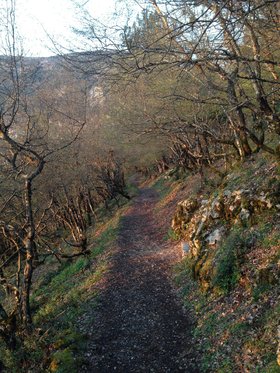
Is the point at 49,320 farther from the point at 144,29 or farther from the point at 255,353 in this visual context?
the point at 144,29

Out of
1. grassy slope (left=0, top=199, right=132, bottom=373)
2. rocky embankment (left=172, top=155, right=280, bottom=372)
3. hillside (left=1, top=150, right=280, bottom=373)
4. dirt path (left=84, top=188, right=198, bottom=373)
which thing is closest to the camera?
rocky embankment (left=172, top=155, right=280, bottom=372)

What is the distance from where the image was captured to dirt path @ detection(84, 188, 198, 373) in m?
6.45

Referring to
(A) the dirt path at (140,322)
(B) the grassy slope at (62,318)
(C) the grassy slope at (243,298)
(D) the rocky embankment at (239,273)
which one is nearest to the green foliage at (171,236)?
(A) the dirt path at (140,322)

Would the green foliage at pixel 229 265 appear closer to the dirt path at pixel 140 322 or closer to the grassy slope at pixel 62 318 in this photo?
the dirt path at pixel 140 322

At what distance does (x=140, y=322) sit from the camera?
7.89 metres

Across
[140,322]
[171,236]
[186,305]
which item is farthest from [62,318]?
[171,236]

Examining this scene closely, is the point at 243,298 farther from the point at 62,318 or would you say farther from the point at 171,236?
the point at 171,236

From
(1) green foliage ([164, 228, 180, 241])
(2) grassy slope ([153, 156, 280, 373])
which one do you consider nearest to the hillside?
(2) grassy slope ([153, 156, 280, 373])

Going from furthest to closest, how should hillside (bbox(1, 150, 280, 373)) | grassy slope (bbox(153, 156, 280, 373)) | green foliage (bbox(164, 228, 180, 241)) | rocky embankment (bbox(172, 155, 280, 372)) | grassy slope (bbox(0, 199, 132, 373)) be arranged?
green foliage (bbox(164, 228, 180, 241)), grassy slope (bbox(0, 199, 132, 373)), hillside (bbox(1, 150, 280, 373)), rocky embankment (bbox(172, 155, 280, 372)), grassy slope (bbox(153, 156, 280, 373))

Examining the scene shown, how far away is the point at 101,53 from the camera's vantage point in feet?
15.9

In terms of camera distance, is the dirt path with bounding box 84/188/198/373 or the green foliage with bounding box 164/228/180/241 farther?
the green foliage with bounding box 164/228/180/241

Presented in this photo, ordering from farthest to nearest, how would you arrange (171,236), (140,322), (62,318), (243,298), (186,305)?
(171,236) → (62,318) → (186,305) → (140,322) → (243,298)

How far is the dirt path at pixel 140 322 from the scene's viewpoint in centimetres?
645

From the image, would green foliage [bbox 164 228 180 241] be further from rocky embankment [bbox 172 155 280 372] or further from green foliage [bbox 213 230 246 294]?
green foliage [bbox 213 230 246 294]
